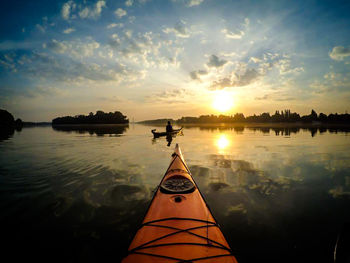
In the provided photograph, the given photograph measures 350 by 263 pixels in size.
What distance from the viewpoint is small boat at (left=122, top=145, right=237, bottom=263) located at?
2.90 metres

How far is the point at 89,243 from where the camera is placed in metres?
4.29

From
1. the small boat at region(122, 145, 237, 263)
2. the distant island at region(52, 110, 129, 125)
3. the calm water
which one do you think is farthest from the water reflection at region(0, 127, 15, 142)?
the distant island at region(52, 110, 129, 125)

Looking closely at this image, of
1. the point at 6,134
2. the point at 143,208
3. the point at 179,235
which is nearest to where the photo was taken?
the point at 179,235

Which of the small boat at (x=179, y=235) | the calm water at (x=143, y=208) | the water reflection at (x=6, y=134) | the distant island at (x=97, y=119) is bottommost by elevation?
the calm water at (x=143, y=208)

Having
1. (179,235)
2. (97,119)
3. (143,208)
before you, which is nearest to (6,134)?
(143,208)

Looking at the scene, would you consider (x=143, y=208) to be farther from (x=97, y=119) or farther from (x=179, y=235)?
(x=97, y=119)

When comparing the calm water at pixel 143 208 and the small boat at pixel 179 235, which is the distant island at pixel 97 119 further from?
the small boat at pixel 179 235

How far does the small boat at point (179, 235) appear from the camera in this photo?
2.90 metres

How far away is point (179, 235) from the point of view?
11.1 feet

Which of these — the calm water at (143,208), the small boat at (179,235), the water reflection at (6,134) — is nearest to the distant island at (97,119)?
the water reflection at (6,134)

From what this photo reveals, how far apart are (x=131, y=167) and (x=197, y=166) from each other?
15.5ft

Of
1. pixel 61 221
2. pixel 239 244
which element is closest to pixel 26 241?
pixel 61 221

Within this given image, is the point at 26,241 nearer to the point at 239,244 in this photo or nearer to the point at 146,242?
the point at 146,242

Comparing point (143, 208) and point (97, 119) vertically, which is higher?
point (97, 119)
